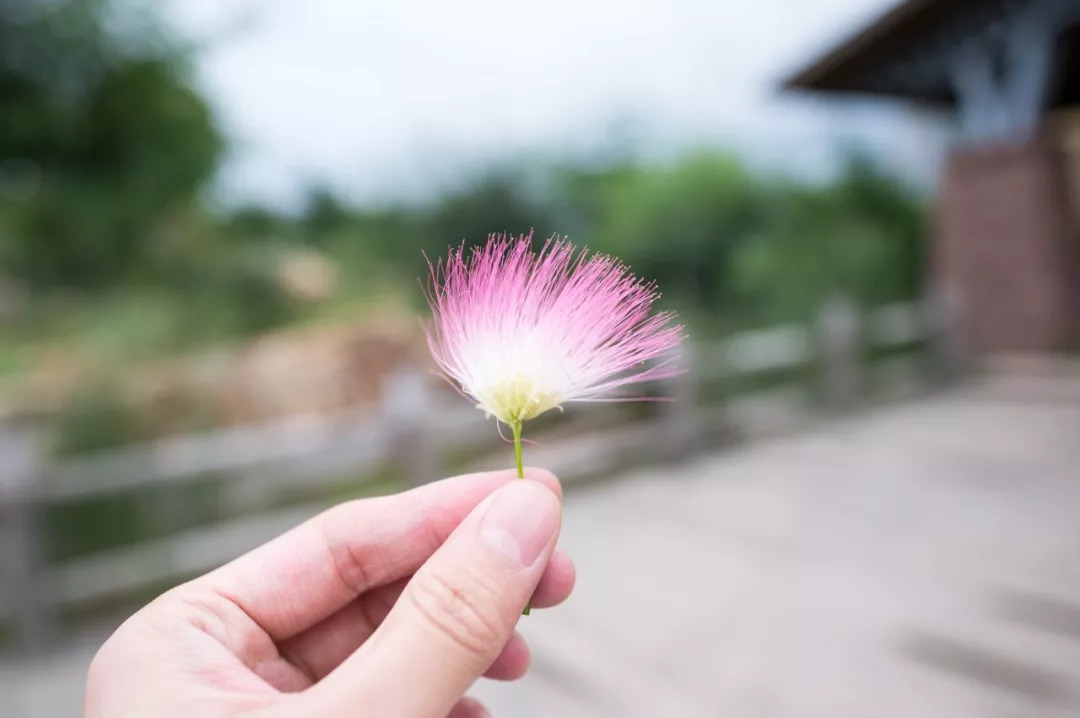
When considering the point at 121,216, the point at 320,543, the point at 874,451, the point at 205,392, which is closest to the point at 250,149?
the point at 121,216

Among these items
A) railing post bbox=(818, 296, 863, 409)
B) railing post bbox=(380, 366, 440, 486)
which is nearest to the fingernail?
railing post bbox=(380, 366, 440, 486)

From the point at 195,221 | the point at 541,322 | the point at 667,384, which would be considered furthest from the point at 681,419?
the point at 195,221

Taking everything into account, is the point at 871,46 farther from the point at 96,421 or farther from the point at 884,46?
the point at 96,421

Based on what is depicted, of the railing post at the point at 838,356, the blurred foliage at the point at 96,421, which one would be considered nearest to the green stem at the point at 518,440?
the railing post at the point at 838,356

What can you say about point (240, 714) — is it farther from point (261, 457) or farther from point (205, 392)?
point (205, 392)

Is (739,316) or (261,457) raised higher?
(739,316)
